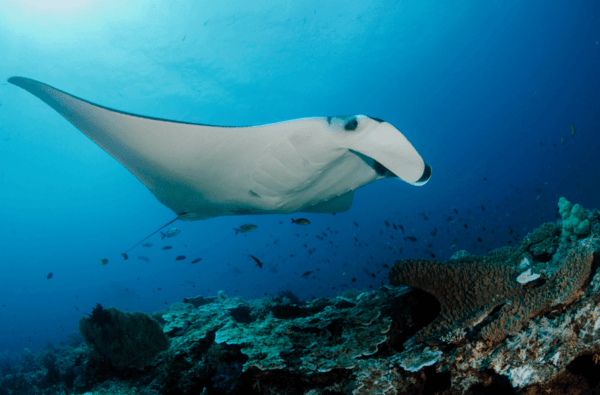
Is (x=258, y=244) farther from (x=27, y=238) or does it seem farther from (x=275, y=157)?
(x=275, y=157)

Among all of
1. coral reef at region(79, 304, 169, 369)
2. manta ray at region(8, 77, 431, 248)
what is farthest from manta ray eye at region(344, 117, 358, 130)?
coral reef at region(79, 304, 169, 369)

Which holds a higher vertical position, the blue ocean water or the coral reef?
the blue ocean water

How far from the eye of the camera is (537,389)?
1.97 meters

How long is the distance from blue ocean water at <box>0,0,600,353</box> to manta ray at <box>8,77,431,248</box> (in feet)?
20.3

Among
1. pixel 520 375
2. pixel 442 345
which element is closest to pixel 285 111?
pixel 442 345

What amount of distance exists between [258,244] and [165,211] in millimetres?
26306

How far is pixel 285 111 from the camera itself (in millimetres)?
40594

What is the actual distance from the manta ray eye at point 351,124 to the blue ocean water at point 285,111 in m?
7.06

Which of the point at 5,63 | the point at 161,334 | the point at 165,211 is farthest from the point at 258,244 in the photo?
the point at 161,334

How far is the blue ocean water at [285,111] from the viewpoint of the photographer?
23422 mm

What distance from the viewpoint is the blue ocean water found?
23422 millimetres

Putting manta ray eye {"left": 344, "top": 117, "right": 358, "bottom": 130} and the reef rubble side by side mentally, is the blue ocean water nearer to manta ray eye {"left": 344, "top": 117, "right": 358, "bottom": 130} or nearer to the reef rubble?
the reef rubble

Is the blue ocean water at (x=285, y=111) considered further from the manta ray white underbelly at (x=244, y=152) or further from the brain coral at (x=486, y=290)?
the brain coral at (x=486, y=290)

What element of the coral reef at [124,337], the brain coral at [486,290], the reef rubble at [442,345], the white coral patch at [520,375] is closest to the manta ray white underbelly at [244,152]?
the brain coral at [486,290]
